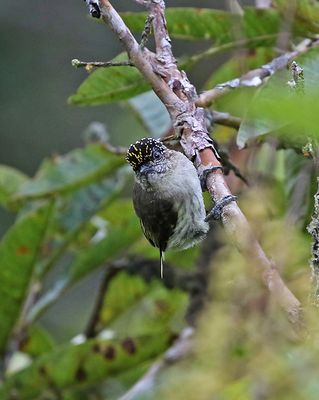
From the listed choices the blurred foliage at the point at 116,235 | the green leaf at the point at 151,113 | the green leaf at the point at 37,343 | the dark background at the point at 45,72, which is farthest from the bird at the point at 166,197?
the dark background at the point at 45,72

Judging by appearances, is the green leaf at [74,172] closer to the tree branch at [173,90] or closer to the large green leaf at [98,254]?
the large green leaf at [98,254]

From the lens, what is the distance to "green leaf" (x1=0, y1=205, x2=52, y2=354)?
153 inches

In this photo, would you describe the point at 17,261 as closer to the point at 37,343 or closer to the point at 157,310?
the point at 37,343

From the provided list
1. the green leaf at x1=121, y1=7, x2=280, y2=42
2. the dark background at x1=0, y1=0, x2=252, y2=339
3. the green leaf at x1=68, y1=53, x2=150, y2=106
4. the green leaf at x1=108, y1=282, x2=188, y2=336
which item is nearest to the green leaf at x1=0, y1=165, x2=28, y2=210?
the green leaf at x1=108, y1=282, x2=188, y2=336

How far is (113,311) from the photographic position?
4.23 metres

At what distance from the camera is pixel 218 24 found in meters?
3.53

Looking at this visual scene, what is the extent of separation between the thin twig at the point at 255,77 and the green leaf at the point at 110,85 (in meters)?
0.36

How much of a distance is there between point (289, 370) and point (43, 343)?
311cm

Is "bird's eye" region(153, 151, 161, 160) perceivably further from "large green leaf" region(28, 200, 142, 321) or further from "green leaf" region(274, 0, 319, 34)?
"green leaf" region(274, 0, 319, 34)

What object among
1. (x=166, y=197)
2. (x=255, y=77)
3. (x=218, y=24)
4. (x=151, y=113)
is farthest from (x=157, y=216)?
(x=151, y=113)

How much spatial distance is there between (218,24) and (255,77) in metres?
0.50

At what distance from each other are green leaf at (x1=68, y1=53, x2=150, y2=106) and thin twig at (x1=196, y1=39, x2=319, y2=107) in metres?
0.36

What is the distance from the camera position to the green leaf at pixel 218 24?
350 centimetres

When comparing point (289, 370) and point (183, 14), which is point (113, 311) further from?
point (289, 370)
